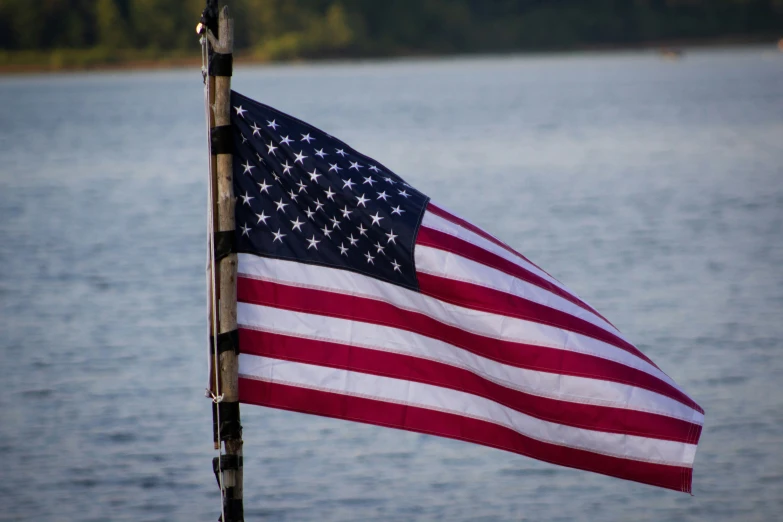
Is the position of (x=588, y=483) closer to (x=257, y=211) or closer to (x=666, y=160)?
(x=257, y=211)

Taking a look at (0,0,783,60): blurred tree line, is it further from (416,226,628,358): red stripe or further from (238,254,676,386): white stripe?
(416,226,628,358): red stripe

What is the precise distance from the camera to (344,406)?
24.9 feet

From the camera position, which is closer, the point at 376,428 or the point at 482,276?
the point at 482,276

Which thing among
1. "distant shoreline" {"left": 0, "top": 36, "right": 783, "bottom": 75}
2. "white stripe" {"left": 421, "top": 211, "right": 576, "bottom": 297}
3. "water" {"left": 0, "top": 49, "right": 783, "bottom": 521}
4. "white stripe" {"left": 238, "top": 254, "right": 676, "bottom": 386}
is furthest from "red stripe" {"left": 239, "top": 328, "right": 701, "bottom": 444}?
"distant shoreline" {"left": 0, "top": 36, "right": 783, "bottom": 75}

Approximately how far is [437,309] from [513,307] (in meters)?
0.44

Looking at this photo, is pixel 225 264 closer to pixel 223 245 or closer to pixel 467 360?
pixel 223 245

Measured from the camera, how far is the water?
14484mm

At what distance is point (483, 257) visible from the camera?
24.7ft

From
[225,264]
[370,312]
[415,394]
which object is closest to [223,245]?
[225,264]

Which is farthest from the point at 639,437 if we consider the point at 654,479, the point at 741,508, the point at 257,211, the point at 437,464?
the point at 437,464

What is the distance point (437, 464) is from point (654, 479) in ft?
26.2

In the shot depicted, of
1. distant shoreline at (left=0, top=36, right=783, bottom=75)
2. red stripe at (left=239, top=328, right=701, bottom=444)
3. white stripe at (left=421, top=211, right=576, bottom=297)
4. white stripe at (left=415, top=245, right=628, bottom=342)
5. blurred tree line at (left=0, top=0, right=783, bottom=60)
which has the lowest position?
distant shoreline at (left=0, top=36, right=783, bottom=75)

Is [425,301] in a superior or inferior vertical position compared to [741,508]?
superior

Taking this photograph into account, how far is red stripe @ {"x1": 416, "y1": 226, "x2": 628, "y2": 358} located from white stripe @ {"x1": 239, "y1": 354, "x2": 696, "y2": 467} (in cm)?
61
